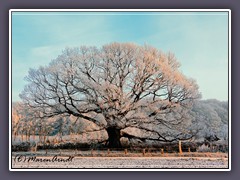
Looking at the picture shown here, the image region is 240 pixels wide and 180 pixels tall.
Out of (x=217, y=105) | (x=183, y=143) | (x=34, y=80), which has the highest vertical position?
(x=34, y=80)

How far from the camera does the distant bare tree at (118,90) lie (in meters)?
3.54

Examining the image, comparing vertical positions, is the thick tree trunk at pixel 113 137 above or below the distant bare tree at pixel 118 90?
below

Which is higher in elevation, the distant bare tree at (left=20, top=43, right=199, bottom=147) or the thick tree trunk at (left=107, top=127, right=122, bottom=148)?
the distant bare tree at (left=20, top=43, right=199, bottom=147)

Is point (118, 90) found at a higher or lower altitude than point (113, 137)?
higher

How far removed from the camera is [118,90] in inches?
140

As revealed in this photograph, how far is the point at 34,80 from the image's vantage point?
3527mm

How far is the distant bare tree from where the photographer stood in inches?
140

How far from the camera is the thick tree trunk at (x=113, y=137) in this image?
3.53 meters

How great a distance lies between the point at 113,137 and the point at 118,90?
425 mm

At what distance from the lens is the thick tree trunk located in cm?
353

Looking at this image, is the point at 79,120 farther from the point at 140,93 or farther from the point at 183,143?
the point at 183,143

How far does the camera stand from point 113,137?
3.55 m
